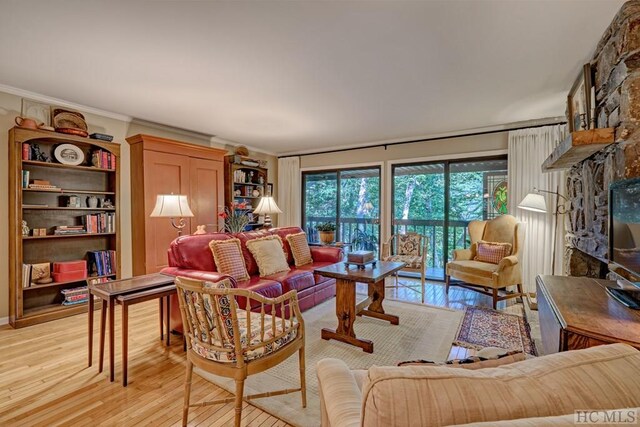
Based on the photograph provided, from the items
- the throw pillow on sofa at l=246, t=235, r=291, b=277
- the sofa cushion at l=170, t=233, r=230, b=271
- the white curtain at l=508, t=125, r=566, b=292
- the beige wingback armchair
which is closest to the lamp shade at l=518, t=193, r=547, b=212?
the beige wingback armchair

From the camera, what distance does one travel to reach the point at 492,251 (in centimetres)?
395

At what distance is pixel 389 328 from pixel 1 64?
4202mm

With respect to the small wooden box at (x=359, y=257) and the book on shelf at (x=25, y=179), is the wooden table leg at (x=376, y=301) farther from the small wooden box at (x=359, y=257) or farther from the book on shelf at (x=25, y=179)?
the book on shelf at (x=25, y=179)

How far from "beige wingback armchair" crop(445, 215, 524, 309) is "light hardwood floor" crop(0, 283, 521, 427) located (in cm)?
148

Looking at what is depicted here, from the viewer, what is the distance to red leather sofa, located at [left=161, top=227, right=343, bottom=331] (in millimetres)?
2775

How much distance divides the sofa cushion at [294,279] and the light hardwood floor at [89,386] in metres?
1.07

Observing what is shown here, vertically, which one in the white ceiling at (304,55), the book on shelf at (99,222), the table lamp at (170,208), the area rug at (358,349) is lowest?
the area rug at (358,349)

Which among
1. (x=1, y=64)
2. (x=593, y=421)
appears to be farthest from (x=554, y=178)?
(x=1, y=64)

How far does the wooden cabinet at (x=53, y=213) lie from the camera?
300 cm

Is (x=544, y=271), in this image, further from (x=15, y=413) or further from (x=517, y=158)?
(x=15, y=413)

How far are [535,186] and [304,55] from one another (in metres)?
3.67

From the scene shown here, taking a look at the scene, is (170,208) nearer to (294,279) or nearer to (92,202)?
(294,279)

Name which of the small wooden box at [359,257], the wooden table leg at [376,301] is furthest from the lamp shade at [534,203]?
the small wooden box at [359,257]

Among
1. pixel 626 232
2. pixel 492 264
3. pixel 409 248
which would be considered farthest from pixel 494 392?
pixel 409 248
